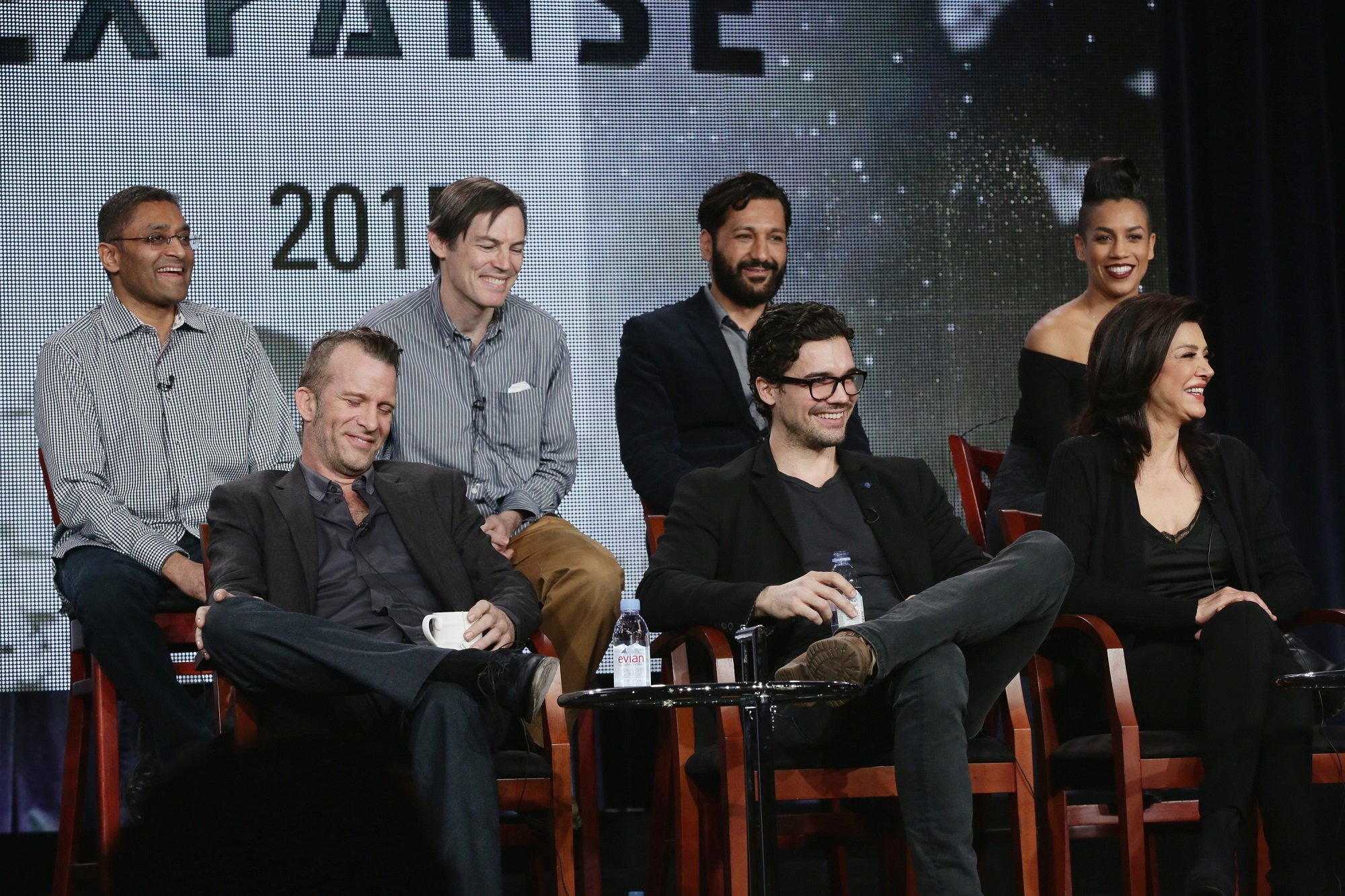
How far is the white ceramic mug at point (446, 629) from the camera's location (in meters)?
2.74

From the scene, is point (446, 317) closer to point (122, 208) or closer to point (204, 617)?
point (122, 208)

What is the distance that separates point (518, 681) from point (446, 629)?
274 mm

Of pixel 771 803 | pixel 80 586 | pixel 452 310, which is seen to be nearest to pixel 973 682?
pixel 771 803

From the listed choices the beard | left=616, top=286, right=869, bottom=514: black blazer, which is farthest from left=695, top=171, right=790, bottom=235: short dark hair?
left=616, top=286, right=869, bottom=514: black blazer

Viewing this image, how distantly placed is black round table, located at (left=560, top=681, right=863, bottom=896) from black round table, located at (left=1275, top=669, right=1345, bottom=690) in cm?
61

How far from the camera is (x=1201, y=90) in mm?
4676

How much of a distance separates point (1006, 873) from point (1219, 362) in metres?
1.75

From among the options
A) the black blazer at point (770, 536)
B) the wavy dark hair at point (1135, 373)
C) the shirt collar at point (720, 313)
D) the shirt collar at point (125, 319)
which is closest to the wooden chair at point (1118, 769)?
the black blazer at point (770, 536)

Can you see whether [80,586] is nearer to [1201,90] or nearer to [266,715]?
[266,715]

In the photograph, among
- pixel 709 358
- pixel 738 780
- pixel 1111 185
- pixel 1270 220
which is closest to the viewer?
pixel 738 780

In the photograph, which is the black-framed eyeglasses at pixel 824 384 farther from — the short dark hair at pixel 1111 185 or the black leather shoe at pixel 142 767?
the black leather shoe at pixel 142 767

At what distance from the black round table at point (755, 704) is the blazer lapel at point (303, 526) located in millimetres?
899

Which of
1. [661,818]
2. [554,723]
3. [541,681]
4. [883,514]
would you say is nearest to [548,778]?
[554,723]

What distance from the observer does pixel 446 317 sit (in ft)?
12.4
